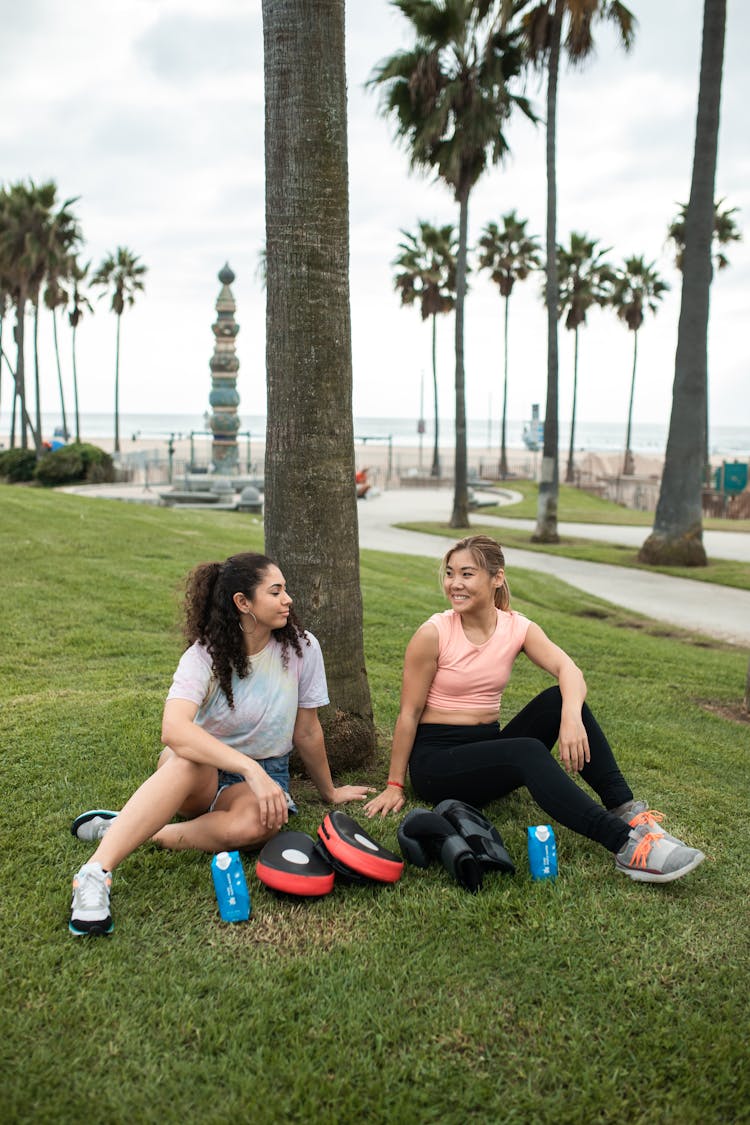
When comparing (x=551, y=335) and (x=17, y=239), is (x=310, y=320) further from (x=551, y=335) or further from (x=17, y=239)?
(x=17, y=239)

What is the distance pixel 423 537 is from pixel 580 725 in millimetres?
15615

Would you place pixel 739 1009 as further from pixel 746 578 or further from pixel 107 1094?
pixel 746 578

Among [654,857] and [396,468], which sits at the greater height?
[396,468]

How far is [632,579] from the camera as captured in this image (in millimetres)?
13805

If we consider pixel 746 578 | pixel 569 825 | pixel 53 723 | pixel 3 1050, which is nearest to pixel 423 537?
pixel 746 578

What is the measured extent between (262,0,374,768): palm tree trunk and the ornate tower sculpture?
28855 millimetres

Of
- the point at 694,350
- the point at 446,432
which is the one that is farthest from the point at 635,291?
the point at 446,432

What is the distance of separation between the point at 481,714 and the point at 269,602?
1.07m

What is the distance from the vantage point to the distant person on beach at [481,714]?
12.0 feet

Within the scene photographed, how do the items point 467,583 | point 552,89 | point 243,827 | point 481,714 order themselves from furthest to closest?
point 552,89
point 481,714
point 467,583
point 243,827

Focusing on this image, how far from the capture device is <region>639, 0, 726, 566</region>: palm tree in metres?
14.2

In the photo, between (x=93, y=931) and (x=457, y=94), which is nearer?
(x=93, y=931)

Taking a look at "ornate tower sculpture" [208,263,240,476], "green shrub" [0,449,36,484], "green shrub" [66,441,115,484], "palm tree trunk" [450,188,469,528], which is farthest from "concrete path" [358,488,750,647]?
"green shrub" [0,449,36,484]

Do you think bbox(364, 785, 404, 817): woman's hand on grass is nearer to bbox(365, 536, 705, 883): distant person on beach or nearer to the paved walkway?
bbox(365, 536, 705, 883): distant person on beach
